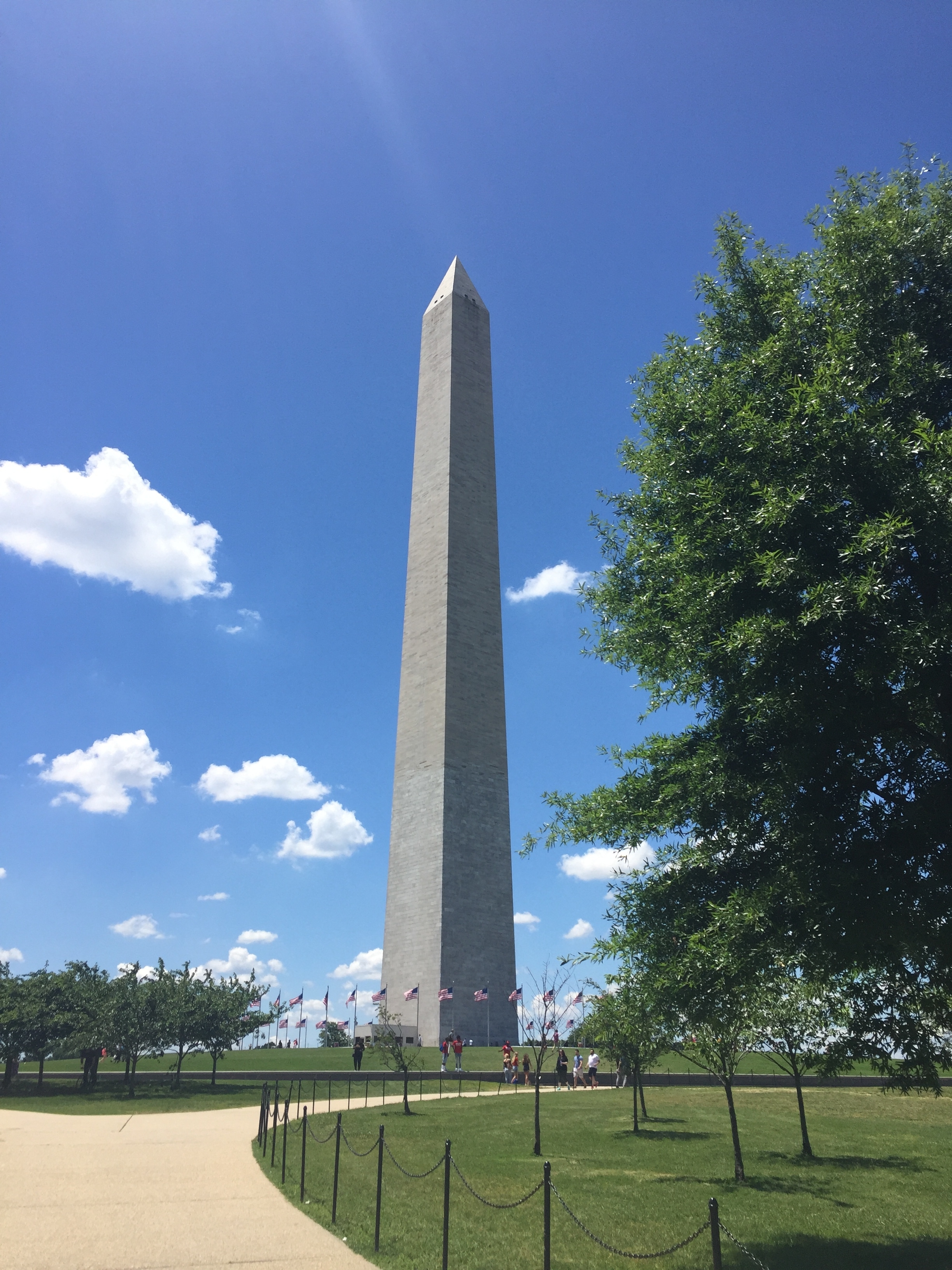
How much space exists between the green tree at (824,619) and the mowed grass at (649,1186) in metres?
3.65

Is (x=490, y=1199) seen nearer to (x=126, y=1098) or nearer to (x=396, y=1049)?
(x=396, y=1049)

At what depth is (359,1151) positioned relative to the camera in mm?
20312

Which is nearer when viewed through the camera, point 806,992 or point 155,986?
point 806,992

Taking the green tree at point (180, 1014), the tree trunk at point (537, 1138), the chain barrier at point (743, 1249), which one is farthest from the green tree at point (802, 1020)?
the green tree at point (180, 1014)

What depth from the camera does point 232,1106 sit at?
33719mm

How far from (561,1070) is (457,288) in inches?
2101

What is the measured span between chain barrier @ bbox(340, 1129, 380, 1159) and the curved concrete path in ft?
6.39

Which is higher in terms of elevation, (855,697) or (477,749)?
(477,749)

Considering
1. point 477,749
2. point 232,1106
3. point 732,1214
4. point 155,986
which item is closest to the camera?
point 732,1214

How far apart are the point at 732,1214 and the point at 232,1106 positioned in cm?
2517

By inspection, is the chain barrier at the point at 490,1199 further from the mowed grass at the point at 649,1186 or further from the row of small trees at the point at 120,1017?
the row of small trees at the point at 120,1017

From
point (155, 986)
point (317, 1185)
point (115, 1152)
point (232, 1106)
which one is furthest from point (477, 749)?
point (317, 1185)

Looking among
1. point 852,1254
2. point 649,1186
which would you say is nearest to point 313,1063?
point 649,1186

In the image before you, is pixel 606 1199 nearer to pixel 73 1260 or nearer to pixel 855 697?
pixel 73 1260
